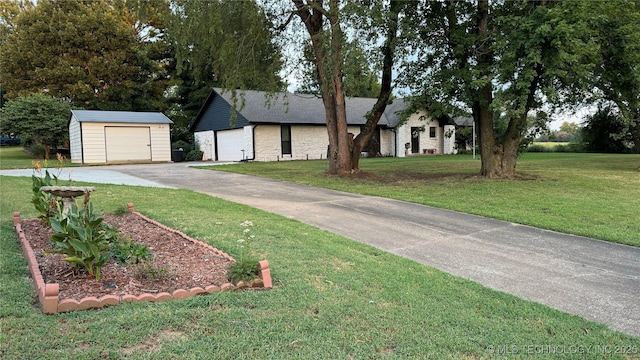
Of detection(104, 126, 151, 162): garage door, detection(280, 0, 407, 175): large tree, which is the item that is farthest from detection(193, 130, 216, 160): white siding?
detection(280, 0, 407, 175): large tree

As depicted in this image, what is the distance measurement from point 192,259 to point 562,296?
12.8ft

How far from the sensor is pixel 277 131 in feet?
87.6

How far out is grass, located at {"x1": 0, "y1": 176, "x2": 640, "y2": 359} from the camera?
276cm

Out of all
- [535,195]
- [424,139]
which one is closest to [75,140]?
[535,195]

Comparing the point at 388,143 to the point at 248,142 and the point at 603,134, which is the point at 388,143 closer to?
the point at 248,142

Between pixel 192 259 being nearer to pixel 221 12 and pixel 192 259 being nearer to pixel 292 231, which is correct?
pixel 292 231

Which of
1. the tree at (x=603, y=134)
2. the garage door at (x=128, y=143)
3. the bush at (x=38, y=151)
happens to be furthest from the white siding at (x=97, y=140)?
the tree at (x=603, y=134)

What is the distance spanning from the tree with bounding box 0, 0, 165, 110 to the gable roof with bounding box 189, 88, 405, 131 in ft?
28.4

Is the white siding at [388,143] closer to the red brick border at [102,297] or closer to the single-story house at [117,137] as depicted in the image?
the single-story house at [117,137]

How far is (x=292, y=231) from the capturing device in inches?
256

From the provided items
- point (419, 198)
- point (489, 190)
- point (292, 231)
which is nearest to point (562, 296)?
point (292, 231)

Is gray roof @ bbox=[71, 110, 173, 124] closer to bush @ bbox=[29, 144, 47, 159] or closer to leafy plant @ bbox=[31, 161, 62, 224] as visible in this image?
bush @ bbox=[29, 144, 47, 159]

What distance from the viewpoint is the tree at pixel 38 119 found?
938 inches

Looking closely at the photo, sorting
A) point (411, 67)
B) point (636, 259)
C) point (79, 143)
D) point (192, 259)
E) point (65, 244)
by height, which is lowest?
point (636, 259)
